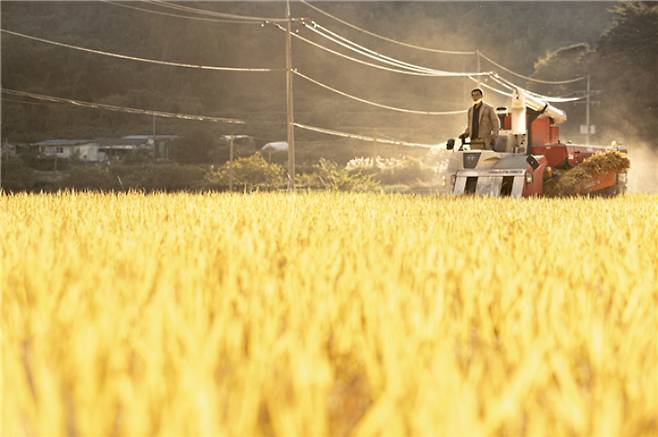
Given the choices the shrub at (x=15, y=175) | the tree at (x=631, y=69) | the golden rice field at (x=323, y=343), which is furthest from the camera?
the shrub at (x=15, y=175)

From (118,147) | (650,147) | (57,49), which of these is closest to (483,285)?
(650,147)

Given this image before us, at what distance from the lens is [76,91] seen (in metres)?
108

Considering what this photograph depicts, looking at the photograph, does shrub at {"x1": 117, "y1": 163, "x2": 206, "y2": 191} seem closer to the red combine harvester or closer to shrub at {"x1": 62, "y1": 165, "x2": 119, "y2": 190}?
shrub at {"x1": 62, "y1": 165, "x2": 119, "y2": 190}

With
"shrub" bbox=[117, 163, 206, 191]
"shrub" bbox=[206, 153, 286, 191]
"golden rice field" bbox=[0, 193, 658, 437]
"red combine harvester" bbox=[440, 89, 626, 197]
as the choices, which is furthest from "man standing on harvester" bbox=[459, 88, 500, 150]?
"shrub" bbox=[117, 163, 206, 191]

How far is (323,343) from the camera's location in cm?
175

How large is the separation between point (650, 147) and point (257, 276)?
52155mm

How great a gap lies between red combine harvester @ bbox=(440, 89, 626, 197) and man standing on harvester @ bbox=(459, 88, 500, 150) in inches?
10.7

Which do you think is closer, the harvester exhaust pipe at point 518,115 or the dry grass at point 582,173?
the dry grass at point 582,173

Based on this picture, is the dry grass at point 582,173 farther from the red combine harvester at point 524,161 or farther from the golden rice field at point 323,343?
the golden rice field at point 323,343

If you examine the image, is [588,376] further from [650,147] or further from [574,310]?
[650,147]

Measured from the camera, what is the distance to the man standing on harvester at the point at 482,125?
14.2 meters

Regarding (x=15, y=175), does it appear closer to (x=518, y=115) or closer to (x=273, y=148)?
(x=273, y=148)

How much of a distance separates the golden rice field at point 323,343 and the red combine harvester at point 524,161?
10.3 meters

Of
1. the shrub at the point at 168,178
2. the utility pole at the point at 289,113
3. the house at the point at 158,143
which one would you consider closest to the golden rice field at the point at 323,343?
the utility pole at the point at 289,113
